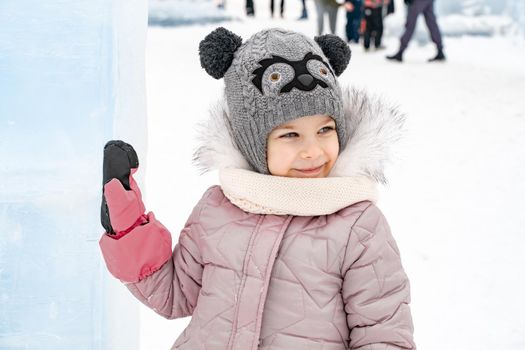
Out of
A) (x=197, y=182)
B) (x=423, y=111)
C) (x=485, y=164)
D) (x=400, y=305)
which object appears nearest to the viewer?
(x=400, y=305)

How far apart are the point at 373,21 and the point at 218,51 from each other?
597 cm

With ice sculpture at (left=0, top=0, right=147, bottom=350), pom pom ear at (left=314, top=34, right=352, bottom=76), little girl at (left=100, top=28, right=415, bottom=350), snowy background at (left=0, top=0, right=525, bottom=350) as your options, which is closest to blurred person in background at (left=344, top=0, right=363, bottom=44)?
snowy background at (left=0, top=0, right=525, bottom=350)

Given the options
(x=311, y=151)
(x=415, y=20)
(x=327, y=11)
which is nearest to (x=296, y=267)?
(x=311, y=151)

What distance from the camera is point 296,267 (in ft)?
4.11

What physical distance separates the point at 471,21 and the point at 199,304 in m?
7.15

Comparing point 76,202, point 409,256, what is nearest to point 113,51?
point 76,202

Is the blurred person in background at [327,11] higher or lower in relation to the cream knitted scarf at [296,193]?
higher

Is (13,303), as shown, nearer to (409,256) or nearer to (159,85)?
(409,256)

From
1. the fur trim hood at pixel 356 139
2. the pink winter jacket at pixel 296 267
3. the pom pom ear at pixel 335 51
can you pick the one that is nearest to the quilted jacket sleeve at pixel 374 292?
the pink winter jacket at pixel 296 267

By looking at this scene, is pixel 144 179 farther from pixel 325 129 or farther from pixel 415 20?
pixel 415 20

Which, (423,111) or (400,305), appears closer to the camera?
(400,305)

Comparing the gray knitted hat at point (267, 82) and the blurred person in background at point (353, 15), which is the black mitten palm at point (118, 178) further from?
the blurred person in background at point (353, 15)

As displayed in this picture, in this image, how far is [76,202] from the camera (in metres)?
1.63

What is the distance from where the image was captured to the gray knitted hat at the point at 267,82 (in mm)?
1250
